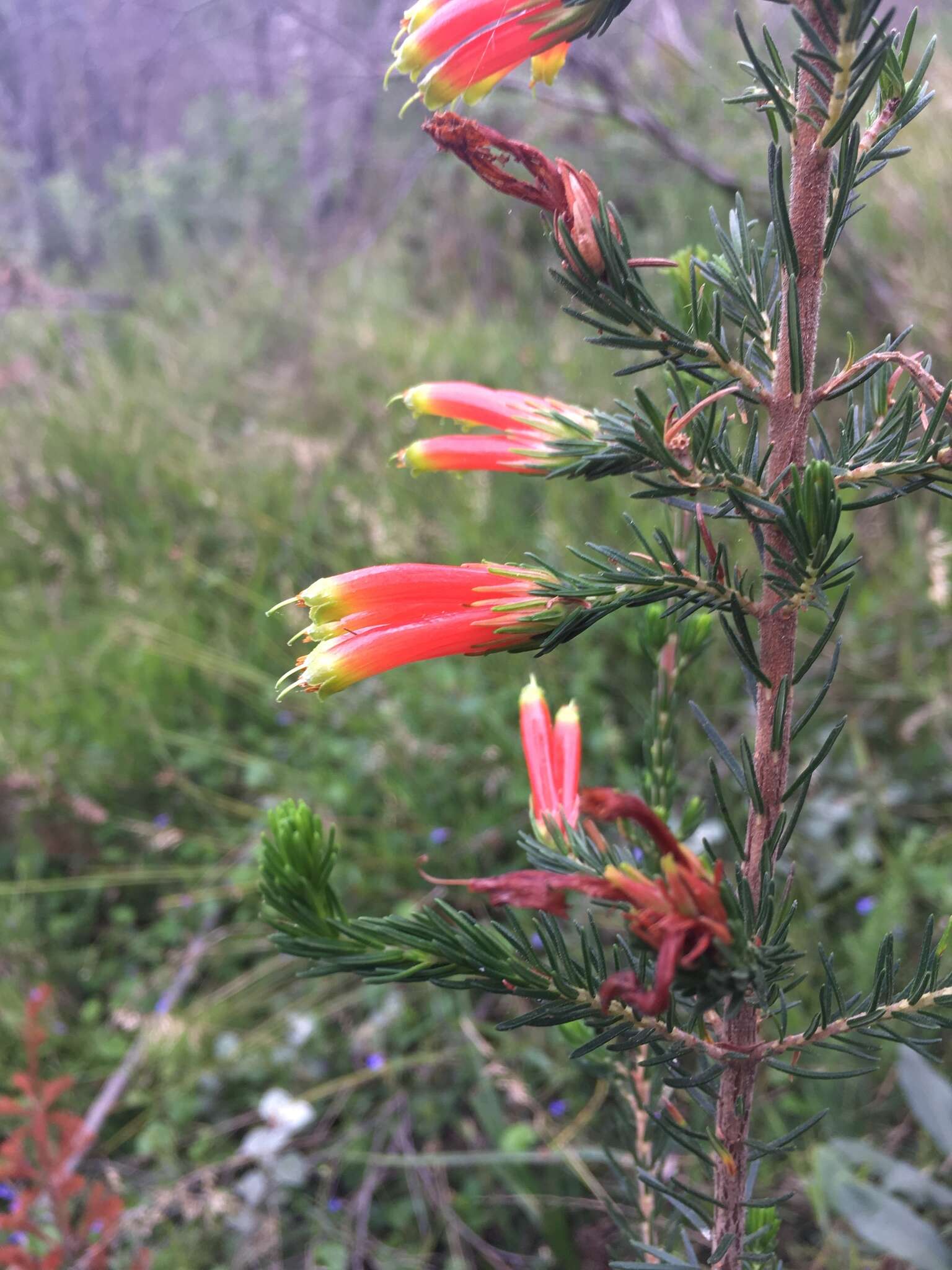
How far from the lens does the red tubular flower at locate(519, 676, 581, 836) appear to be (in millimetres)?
670

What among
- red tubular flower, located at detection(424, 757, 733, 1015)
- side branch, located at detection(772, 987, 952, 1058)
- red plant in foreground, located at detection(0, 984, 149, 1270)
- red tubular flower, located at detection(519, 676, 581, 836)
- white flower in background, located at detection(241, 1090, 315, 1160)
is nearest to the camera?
red tubular flower, located at detection(424, 757, 733, 1015)

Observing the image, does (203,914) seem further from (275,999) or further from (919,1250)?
(919,1250)

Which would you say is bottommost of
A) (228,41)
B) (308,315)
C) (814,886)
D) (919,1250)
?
(919,1250)

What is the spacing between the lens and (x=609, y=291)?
1.61 feet

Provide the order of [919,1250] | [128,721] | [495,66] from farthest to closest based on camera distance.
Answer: [128,721] < [919,1250] < [495,66]

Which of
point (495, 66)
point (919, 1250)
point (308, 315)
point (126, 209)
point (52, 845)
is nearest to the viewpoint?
point (495, 66)

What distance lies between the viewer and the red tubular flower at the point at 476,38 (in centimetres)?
50

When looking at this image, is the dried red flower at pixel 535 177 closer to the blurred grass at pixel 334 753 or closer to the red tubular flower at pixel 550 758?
the red tubular flower at pixel 550 758

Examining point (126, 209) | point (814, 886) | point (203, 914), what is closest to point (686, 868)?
point (814, 886)

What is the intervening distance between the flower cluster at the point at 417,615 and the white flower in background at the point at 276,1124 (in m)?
1.33

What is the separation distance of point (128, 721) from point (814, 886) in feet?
5.89

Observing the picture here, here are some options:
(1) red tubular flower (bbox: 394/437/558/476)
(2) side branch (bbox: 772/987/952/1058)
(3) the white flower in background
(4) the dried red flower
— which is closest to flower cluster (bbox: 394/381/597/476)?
(1) red tubular flower (bbox: 394/437/558/476)

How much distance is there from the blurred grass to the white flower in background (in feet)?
0.25

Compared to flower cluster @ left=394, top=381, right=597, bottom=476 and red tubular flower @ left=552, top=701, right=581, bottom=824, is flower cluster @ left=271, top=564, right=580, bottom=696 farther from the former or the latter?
red tubular flower @ left=552, top=701, right=581, bottom=824
